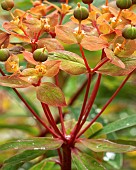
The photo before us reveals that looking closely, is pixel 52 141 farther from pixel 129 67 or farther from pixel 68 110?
pixel 68 110

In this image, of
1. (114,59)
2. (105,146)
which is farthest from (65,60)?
(105,146)

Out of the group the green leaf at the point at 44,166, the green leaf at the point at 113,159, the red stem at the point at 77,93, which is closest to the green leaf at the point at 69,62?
the green leaf at the point at 44,166

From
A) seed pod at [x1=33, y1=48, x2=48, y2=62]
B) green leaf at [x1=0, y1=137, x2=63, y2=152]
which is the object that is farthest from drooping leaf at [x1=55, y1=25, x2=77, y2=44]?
green leaf at [x1=0, y1=137, x2=63, y2=152]

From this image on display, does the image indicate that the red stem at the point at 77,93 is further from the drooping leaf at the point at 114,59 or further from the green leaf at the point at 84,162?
the drooping leaf at the point at 114,59

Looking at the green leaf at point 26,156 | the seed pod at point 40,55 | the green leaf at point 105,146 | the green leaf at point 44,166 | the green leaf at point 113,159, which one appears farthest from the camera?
the green leaf at point 113,159

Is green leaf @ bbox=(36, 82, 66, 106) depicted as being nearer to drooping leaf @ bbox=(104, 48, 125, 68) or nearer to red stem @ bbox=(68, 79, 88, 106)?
drooping leaf @ bbox=(104, 48, 125, 68)

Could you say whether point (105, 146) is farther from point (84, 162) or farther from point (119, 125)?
point (119, 125)
